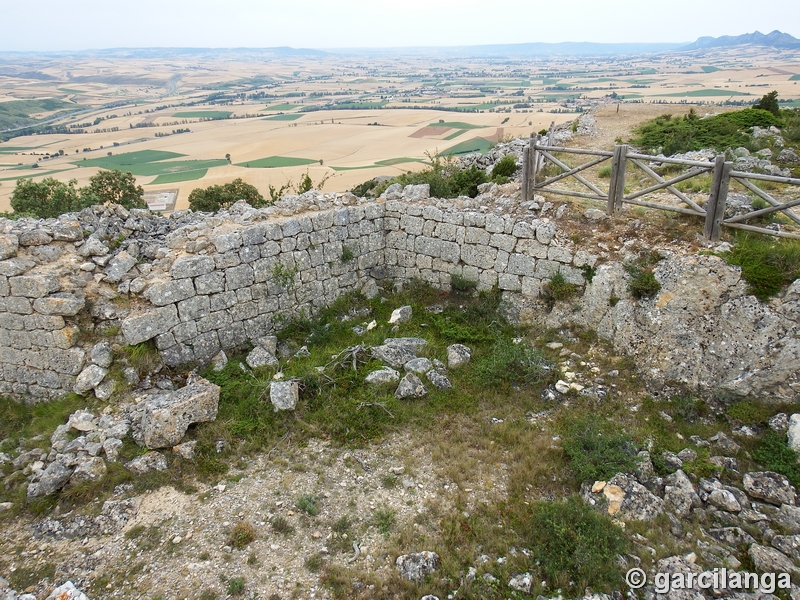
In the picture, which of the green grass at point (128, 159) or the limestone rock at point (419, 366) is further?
the green grass at point (128, 159)

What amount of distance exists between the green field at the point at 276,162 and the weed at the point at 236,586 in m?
31.5

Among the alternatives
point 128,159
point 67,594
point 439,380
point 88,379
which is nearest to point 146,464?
point 67,594

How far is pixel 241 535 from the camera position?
5391 mm

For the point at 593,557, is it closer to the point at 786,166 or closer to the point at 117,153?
the point at 786,166

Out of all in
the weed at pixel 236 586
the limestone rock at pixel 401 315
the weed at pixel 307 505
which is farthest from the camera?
the limestone rock at pixel 401 315

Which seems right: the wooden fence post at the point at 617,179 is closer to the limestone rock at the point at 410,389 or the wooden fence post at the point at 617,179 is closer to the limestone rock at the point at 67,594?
the limestone rock at the point at 410,389

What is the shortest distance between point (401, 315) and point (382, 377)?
234 cm

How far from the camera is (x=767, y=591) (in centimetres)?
453

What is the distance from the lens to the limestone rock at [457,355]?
841 centimetres

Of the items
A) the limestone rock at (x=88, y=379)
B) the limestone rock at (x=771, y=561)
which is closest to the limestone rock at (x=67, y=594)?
the limestone rock at (x=88, y=379)

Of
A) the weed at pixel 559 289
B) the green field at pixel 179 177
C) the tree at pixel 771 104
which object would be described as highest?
the tree at pixel 771 104

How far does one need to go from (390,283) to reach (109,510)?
23.4 feet

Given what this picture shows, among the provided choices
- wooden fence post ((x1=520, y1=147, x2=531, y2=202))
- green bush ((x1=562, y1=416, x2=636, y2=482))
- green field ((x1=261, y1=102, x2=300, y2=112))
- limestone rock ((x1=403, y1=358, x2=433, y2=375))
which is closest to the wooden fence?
wooden fence post ((x1=520, y1=147, x2=531, y2=202))

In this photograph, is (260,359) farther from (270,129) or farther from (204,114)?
(204,114)
